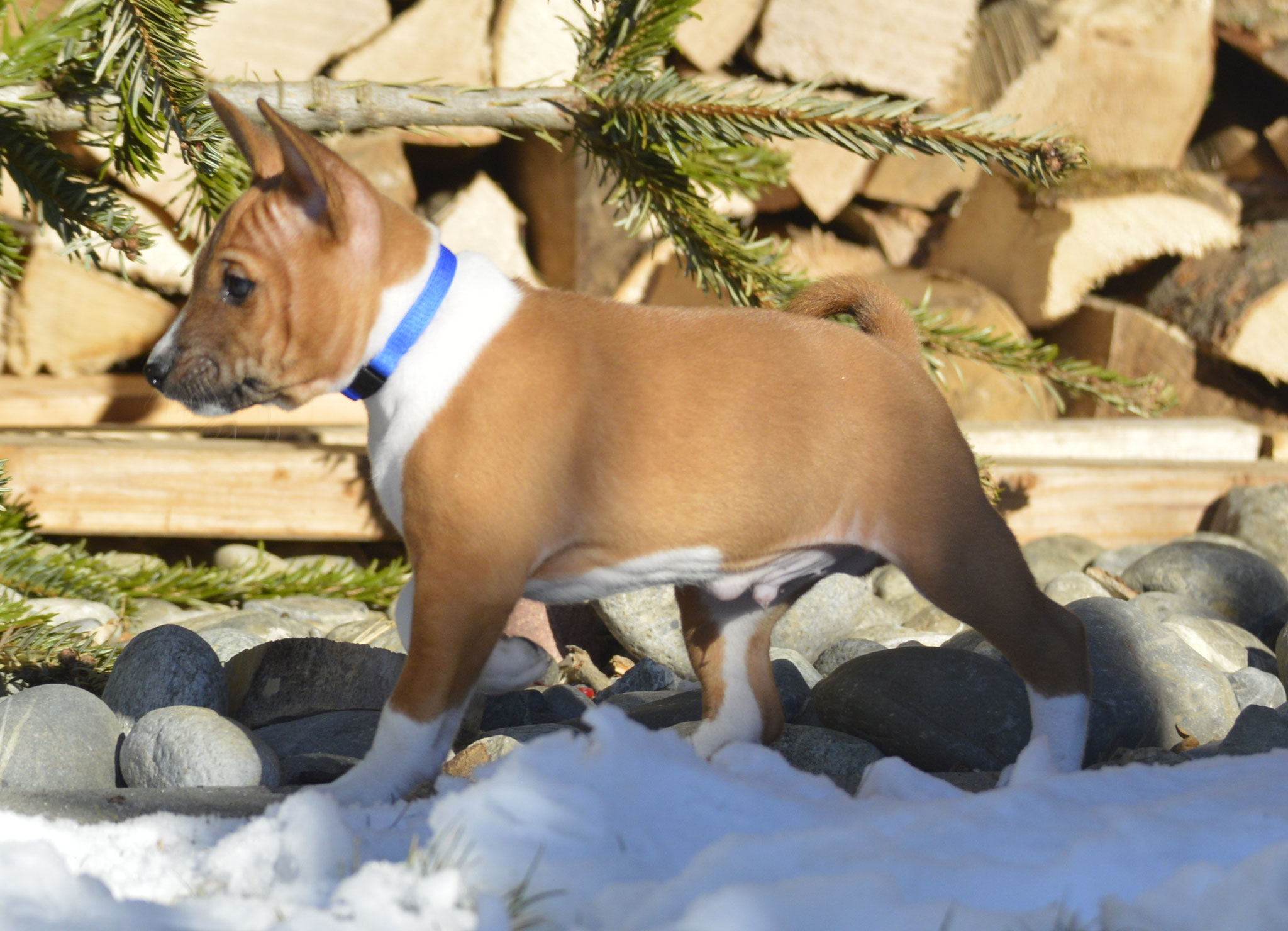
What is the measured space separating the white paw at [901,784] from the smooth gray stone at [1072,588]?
5.67 feet

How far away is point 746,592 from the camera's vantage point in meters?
2.25

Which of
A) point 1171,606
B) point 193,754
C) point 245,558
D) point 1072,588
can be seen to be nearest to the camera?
→ point 193,754

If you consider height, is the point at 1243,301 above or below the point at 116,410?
above

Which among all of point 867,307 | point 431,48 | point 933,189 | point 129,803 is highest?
point 431,48

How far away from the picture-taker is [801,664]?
295cm

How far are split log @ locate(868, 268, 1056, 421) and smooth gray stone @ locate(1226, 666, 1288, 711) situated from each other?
1737mm

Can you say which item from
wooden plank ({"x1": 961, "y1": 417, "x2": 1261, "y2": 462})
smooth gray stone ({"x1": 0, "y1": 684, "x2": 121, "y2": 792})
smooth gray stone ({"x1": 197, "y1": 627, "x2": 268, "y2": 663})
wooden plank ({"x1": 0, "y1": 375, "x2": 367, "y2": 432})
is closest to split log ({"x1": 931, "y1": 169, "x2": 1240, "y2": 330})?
wooden plank ({"x1": 961, "y1": 417, "x2": 1261, "y2": 462})

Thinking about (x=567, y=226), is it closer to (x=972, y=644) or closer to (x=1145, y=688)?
(x=972, y=644)

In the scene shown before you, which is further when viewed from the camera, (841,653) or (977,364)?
(977,364)

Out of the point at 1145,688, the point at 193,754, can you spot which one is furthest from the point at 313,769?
the point at 1145,688

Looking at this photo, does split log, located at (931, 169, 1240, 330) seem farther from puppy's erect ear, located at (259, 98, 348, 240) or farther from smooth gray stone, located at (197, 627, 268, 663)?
puppy's erect ear, located at (259, 98, 348, 240)

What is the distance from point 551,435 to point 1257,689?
189cm

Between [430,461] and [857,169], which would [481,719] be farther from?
[857,169]

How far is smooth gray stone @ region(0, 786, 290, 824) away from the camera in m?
1.67
